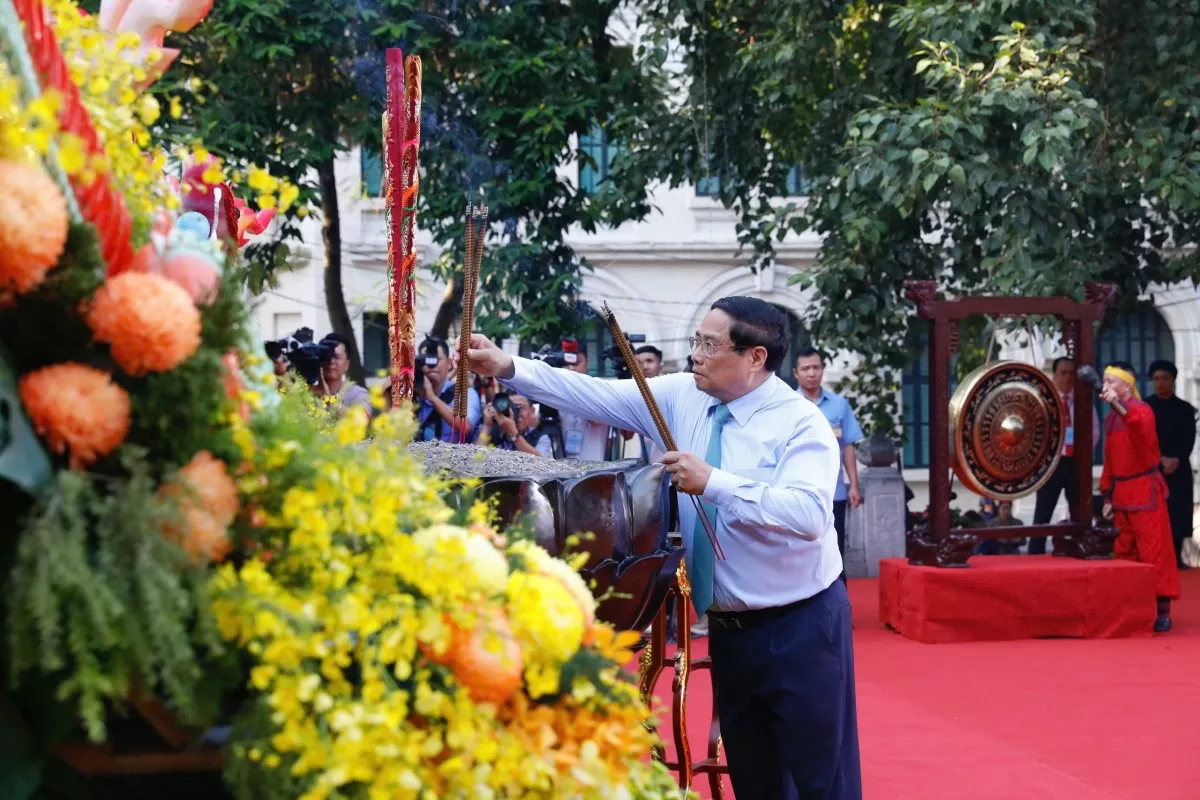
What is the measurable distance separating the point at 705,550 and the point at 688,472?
1.17 feet

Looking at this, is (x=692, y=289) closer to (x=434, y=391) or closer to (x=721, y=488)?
(x=434, y=391)

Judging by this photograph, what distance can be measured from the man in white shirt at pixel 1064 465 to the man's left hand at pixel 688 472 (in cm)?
522

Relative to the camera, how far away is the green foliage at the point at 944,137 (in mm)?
7445

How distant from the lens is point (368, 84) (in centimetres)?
861

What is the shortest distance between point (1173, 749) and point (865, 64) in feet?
19.0

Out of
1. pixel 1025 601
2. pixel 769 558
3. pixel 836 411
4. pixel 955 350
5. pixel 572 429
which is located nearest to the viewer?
pixel 769 558

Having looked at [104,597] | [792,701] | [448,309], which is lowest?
[792,701]

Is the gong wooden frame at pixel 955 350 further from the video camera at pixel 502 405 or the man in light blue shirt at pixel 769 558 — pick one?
the man in light blue shirt at pixel 769 558

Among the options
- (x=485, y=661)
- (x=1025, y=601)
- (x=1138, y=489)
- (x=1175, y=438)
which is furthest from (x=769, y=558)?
(x=1175, y=438)

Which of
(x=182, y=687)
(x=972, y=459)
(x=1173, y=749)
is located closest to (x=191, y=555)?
(x=182, y=687)

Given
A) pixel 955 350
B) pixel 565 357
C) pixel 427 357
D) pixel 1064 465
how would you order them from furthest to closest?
pixel 1064 465 < pixel 955 350 < pixel 565 357 < pixel 427 357

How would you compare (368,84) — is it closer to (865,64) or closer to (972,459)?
(865,64)

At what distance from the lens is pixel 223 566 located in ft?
3.91

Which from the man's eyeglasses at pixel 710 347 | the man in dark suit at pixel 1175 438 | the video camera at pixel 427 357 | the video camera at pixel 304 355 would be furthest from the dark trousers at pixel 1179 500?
the man's eyeglasses at pixel 710 347
